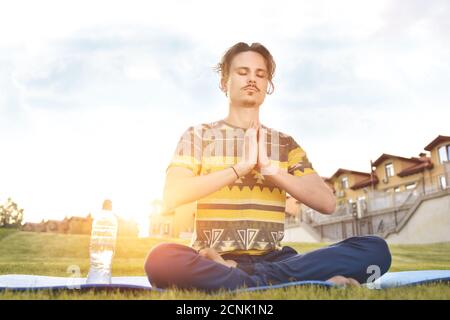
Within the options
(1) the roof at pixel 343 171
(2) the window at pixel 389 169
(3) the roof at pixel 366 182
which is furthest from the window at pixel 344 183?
(2) the window at pixel 389 169

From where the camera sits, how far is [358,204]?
18.7 meters

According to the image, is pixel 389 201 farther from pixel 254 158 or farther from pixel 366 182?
pixel 254 158

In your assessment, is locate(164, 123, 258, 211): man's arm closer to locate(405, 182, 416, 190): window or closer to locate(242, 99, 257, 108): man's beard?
locate(242, 99, 257, 108): man's beard

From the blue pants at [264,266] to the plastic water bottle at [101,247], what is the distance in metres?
0.59

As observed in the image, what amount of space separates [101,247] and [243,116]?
52.7 inches

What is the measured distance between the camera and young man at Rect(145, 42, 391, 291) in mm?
2260

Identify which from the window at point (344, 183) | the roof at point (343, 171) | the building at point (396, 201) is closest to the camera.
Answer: the building at point (396, 201)

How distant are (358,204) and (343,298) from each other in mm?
17577

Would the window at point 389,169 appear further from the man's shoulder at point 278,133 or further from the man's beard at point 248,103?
the man's beard at point 248,103

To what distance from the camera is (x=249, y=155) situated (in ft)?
7.78

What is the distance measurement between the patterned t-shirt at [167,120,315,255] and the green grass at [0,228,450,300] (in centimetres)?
44

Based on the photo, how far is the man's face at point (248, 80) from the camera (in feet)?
8.84
